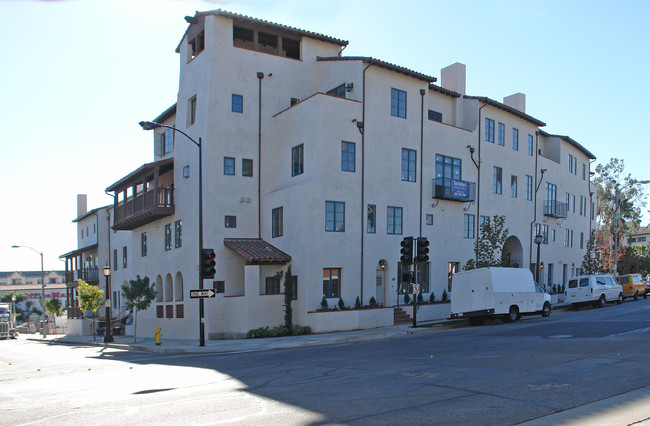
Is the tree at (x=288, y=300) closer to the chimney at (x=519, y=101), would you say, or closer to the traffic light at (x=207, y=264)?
the traffic light at (x=207, y=264)

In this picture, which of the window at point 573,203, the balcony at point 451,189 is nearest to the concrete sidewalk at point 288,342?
the balcony at point 451,189

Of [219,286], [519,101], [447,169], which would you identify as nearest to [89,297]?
[219,286]

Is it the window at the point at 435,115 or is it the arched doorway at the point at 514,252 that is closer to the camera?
the window at the point at 435,115

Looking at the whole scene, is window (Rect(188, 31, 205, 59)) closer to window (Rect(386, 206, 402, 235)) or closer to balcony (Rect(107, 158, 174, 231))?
balcony (Rect(107, 158, 174, 231))

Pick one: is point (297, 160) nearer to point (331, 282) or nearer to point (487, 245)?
point (331, 282)

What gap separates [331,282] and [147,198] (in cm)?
1339

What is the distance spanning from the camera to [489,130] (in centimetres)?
3716

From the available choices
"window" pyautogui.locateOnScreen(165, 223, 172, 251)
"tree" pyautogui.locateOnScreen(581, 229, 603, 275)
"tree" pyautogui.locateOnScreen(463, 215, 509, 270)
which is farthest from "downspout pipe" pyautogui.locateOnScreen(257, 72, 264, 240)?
"tree" pyautogui.locateOnScreen(581, 229, 603, 275)

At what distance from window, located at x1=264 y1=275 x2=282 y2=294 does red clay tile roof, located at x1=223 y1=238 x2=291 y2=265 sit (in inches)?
68.5

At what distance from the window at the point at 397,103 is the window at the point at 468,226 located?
8.29 meters

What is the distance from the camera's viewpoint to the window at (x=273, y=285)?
97.4 feet

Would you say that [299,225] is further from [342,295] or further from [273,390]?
[273,390]

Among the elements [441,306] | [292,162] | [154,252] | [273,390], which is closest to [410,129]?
[292,162]

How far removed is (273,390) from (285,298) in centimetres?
1700
